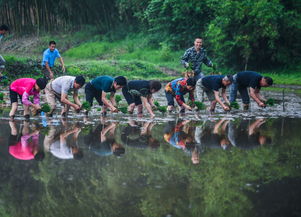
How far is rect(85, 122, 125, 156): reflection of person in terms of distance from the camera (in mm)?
8242

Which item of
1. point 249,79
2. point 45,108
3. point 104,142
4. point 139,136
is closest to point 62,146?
point 104,142

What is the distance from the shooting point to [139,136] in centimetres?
987

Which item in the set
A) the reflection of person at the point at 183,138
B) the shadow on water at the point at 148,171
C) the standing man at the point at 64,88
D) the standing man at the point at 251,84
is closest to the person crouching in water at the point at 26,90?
the standing man at the point at 64,88

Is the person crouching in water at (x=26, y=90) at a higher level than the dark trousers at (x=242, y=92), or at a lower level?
higher

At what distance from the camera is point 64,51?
1779 inches

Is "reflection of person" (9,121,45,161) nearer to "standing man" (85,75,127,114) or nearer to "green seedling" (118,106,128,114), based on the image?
"standing man" (85,75,127,114)

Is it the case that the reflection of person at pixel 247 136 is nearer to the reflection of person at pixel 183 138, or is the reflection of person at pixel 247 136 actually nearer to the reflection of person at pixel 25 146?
the reflection of person at pixel 183 138

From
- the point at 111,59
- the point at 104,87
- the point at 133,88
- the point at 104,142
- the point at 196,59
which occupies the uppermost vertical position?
the point at 196,59

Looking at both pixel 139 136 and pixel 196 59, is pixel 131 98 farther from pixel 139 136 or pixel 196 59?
pixel 139 136

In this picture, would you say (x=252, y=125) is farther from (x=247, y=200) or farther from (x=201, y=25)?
(x=201, y=25)

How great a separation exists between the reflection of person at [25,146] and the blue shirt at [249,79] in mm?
6256

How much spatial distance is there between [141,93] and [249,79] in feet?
10.6

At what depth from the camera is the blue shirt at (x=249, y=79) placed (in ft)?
45.6

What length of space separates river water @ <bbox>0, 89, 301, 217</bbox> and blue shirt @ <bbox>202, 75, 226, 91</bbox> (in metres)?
2.47
